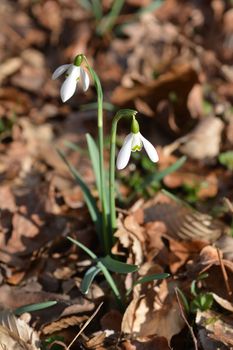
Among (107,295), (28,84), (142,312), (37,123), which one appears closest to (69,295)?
(107,295)

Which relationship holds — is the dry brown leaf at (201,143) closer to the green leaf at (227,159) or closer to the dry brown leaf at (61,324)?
the green leaf at (227,159)

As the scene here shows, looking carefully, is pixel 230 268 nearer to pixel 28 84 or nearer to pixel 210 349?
pixel 210 349

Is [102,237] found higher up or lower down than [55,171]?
lower down

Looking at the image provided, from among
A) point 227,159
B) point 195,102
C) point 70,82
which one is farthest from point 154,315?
point 195,102

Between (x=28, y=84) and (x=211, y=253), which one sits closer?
(x=211, y=253)

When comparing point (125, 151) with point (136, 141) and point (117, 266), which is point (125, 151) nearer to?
point (136, 141)

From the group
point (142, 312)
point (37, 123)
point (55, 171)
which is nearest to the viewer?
point (142, 312)
